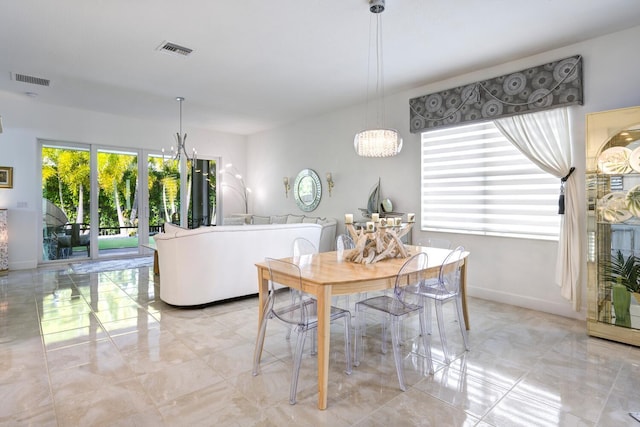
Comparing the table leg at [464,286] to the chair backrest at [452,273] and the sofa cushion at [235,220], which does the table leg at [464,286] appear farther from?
the sofa cushion at [235,220]

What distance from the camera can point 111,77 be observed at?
14.9ft

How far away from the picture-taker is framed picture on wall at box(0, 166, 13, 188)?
18.4ft

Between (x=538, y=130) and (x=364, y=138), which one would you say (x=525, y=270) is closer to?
(x=538, y=130)

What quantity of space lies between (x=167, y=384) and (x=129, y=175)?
587cm

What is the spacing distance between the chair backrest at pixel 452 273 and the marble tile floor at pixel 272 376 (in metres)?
0.49

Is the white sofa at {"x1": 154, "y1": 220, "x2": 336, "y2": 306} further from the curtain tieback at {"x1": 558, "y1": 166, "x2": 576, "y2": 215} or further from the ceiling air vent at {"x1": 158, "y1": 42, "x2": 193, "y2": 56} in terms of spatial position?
the curtain tieback at {"x1": 558, "y1": 166, "x2": 576, "y2": 215}

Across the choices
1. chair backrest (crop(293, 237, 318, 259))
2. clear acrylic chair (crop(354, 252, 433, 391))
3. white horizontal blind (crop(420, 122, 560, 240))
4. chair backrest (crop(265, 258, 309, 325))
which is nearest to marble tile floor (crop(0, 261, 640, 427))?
clear acrylic chair (crop(354, 252, 433, 391))

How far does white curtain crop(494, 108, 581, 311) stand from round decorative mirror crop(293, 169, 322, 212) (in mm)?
3521

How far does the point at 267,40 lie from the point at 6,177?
17.2 ft

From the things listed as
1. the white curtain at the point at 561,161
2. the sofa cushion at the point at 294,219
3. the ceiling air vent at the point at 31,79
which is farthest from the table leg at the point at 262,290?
the ceiling air vent at the point at 31,79

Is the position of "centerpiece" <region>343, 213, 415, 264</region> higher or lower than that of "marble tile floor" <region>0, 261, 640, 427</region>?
higher

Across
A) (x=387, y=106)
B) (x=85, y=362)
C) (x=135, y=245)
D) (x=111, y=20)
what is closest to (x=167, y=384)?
(x=85, y=362)

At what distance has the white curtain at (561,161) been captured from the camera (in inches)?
136

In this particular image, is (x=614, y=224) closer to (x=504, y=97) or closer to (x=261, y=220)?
(x=504, y=97)
